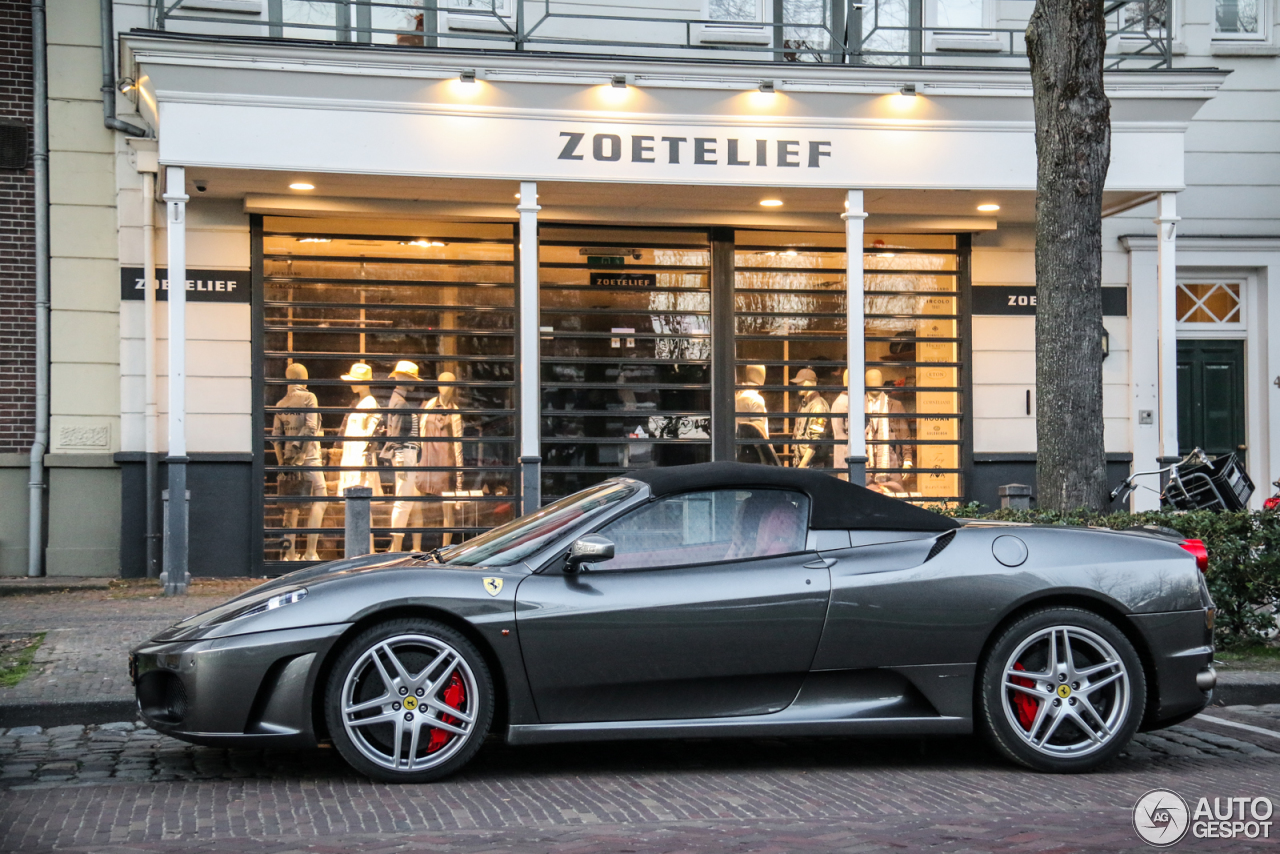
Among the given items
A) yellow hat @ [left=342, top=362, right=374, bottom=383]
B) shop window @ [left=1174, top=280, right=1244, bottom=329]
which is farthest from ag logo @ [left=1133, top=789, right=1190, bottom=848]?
shop window @ [left=1174, top=280, right=1244, bottom=329]

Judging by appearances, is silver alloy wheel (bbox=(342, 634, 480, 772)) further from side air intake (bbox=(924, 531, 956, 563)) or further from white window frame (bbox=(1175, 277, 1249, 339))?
white window frame (bbox=(1175, 277, 1249, 339))

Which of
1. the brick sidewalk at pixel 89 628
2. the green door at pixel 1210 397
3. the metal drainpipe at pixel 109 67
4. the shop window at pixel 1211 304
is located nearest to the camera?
the brick sidewalk at pixel 89 628

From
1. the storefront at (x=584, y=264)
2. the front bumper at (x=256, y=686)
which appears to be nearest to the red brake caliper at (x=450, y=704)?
the front bumper at (x=256, y=686)

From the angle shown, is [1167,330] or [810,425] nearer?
[1167,330]

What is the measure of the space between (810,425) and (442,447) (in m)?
4.07

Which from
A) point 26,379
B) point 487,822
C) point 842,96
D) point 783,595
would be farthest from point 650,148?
point 487,822

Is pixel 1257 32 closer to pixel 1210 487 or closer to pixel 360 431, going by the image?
pixel 1210 487

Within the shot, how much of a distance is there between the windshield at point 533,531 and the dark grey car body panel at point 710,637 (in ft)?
0.35

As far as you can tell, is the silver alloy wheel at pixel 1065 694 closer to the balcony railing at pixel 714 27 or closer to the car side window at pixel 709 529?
the car side window at pixel 709 529

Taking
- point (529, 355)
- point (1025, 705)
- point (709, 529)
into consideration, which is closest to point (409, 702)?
point (709, 529)

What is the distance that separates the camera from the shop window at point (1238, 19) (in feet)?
47.9

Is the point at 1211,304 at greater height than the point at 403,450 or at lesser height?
greater

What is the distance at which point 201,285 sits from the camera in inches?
502

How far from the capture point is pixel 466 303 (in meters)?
13.5
